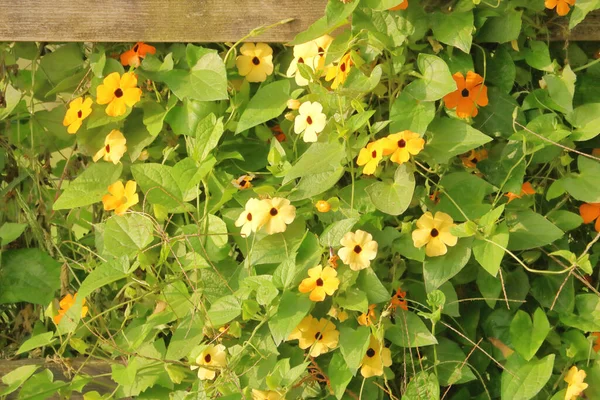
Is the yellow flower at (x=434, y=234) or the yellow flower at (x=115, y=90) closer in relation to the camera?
the yellow flower at (x=434, y=234)

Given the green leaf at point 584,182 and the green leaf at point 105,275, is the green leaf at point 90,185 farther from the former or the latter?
the green leaf at point 584,182

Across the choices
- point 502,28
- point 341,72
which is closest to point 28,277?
point 341,72

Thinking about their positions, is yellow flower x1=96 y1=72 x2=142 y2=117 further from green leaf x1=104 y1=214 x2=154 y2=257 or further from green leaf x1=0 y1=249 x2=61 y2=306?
green leaf x1=0 y1=249 x2=61 y2=306

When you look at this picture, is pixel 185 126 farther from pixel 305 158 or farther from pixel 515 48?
pixel 515 48

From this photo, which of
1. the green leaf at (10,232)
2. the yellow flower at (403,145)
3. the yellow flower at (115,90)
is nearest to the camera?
the yellow flower at (403,145)

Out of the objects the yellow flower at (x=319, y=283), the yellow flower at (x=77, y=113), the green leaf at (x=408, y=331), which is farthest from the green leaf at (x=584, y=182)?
the yellow flower at (x=77, y=113)

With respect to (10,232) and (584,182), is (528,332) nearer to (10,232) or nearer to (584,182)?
(584,182)

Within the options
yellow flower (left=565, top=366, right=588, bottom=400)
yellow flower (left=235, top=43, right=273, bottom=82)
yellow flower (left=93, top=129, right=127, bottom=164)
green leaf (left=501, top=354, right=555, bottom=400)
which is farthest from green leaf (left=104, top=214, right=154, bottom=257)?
yellow flower (left=565, top=366, right=588, bottom=400)

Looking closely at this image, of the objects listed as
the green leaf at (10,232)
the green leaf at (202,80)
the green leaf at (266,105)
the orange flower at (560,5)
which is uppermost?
the orange flower at (560,5)
